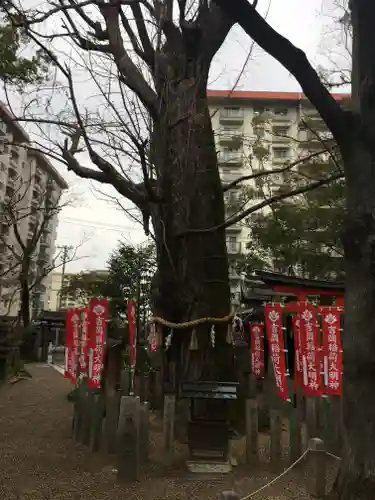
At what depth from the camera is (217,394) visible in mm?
6230

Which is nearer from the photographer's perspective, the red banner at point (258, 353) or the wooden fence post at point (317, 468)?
the wooden fence post at point (317, 468)

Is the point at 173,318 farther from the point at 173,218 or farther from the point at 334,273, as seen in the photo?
the point at 334,273

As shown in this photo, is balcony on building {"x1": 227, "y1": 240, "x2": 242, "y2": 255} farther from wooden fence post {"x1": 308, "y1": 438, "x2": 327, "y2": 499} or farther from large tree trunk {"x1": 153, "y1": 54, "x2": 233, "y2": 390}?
wooden fence post {"x1": 308, "y1": 438, "x2": 327, "y2": 499}

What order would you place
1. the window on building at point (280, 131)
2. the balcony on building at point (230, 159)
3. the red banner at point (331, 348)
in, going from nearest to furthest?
the red banner at point (331, 348)
the window on building at point (280, 131)
the balcony on building at point (230, 159)

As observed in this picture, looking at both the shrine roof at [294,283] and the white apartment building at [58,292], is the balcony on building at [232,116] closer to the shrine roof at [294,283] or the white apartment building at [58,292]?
the white apartment building at [58,292]

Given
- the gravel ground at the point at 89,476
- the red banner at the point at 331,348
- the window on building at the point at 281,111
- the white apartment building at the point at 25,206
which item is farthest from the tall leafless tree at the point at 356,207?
the window on building at the point at 281,111

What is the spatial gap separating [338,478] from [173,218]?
17.7 feet

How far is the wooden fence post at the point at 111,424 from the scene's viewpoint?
6.70m

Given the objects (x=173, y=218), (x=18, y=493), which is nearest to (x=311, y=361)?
(x=173, y=218)

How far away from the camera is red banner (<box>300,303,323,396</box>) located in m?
7.52

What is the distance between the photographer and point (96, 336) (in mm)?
8320

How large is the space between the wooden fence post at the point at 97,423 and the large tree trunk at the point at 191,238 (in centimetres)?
175

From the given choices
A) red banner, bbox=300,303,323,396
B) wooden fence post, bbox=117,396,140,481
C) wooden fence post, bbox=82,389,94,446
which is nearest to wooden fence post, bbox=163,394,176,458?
wooden fence post, bbox=117,396,140,481

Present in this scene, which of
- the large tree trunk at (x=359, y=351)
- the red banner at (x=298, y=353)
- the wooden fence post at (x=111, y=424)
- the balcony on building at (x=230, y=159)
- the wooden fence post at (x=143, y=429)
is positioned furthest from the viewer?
the balcony on building at (x=230, y=159)
